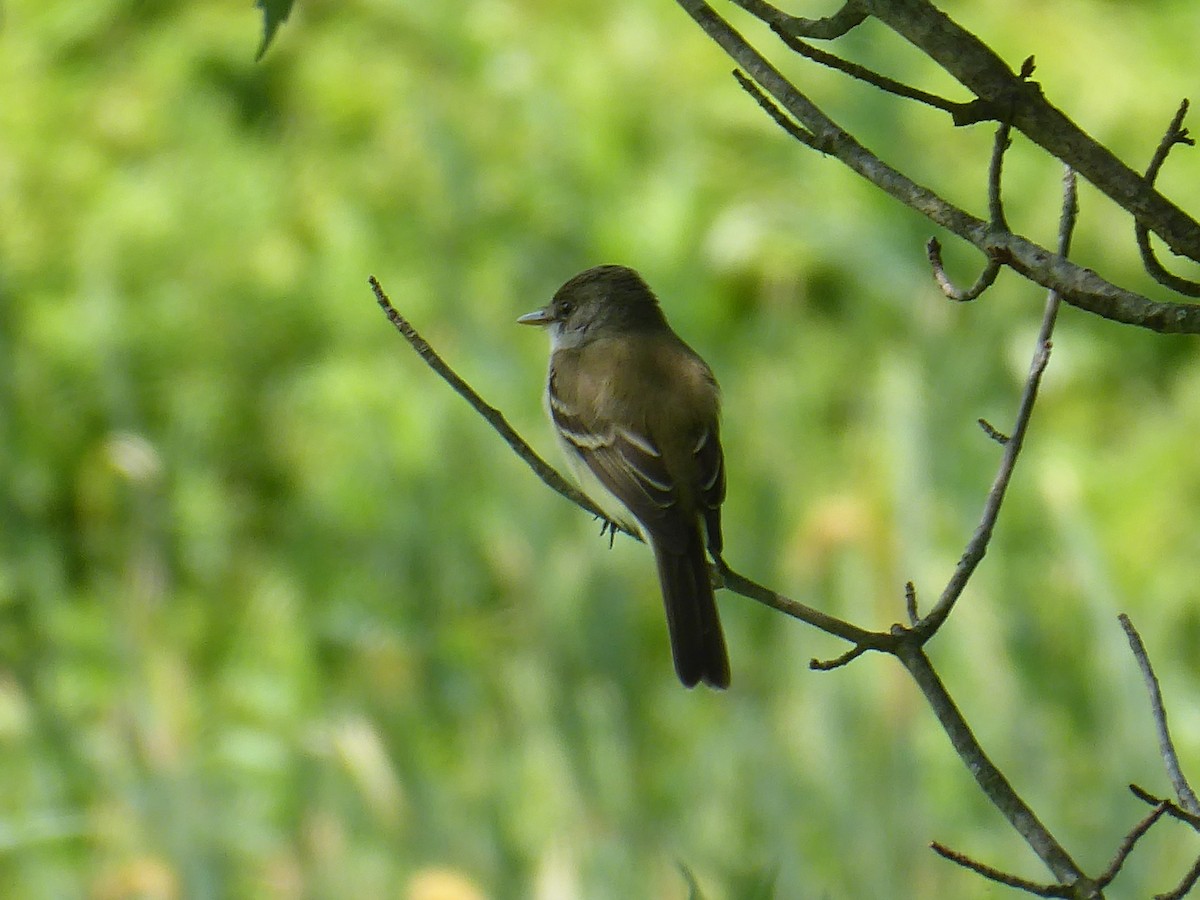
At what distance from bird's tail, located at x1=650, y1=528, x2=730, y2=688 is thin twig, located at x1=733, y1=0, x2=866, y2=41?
1183 mm

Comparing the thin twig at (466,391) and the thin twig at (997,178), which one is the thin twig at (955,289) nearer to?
the thin twig at (997,178)

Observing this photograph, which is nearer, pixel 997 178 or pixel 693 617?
pixel 997 178

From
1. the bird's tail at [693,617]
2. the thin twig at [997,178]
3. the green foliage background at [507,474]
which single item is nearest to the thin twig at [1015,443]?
the thin twig at [997,178]

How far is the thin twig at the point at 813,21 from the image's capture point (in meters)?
1.29

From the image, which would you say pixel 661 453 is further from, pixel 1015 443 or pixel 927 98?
pixel 927 98

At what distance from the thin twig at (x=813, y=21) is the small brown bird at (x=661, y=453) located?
1.19m

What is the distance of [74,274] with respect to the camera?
5.50 metres

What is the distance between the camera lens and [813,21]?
1.32m

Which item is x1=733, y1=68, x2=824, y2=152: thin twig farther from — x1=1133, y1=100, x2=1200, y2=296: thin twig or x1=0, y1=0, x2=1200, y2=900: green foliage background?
x1=0, y1=0, x2=1200, y2=900: green foliage background

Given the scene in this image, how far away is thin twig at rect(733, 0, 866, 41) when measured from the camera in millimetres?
1293

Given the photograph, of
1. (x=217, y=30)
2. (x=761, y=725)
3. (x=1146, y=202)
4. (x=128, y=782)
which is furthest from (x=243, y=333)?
(x=1146, y=202)

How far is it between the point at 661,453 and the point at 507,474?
25.5 inches

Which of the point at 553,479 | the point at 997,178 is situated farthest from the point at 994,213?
the point at 553,479

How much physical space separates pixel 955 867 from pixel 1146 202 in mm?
1980
